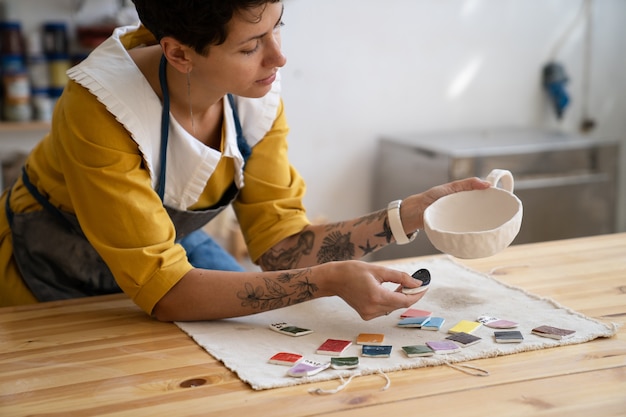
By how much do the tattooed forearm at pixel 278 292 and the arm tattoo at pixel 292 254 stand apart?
0.79 feet

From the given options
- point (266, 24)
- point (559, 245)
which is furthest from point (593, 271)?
point (266, 24)

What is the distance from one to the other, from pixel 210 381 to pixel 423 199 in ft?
1.79

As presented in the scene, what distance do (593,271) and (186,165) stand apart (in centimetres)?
77

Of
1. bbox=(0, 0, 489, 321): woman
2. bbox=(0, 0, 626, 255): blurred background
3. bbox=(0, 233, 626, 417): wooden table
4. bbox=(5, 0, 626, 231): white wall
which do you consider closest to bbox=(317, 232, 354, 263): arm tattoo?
bbox=(0, 0, 489, 321): woman

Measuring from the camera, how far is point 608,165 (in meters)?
2.99

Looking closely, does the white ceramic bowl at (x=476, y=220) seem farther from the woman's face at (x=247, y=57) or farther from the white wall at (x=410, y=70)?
the white wall at (x=410, y=70)

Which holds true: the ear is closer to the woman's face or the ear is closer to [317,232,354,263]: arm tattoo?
the woman's face

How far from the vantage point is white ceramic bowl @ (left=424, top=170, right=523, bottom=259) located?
1.20 meters

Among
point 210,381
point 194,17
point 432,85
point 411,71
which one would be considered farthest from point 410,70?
point 210,381

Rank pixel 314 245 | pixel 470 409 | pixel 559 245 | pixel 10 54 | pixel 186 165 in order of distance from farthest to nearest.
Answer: pixel 10 54 < pixel 559 245 < pixel 314 245 < pixel 186 165 < pixel 470 409

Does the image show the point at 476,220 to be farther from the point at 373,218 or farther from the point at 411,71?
the point at 411,71

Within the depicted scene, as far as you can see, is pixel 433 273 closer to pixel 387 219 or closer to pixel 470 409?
pixel 387 219

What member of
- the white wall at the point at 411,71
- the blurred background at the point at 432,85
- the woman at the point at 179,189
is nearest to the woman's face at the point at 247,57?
the woman at the point at 179,189

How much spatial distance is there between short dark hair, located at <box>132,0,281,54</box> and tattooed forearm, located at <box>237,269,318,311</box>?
39 cm
